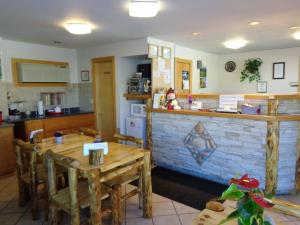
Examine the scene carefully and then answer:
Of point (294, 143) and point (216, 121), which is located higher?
point (216, 121)

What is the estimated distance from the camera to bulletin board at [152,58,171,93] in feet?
13.8

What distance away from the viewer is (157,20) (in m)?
3.02

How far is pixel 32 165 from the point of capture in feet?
7.68

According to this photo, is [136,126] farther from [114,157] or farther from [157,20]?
[114,157]

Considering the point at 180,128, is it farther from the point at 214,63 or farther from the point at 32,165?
the point at 214,63

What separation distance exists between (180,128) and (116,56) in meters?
1.97

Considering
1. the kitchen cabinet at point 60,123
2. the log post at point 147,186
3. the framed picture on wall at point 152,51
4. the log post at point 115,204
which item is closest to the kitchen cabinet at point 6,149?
the kitchen cabinet at point 60,123

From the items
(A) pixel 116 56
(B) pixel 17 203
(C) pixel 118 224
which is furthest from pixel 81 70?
(C) pixel 118 224

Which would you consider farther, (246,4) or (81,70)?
(81,70)

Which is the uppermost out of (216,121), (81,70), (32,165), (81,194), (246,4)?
(246,4)

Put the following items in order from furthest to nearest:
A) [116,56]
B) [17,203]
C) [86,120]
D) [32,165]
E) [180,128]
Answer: [86,120], [116,56], [180,128], [17,203], [32,165]

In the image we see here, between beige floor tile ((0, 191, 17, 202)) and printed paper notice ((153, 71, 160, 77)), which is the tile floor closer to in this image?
beige floor tile ((0, 191, 17, 202))

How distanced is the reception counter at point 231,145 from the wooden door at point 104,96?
1.24m

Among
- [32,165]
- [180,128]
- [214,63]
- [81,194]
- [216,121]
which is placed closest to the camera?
[81,194]
